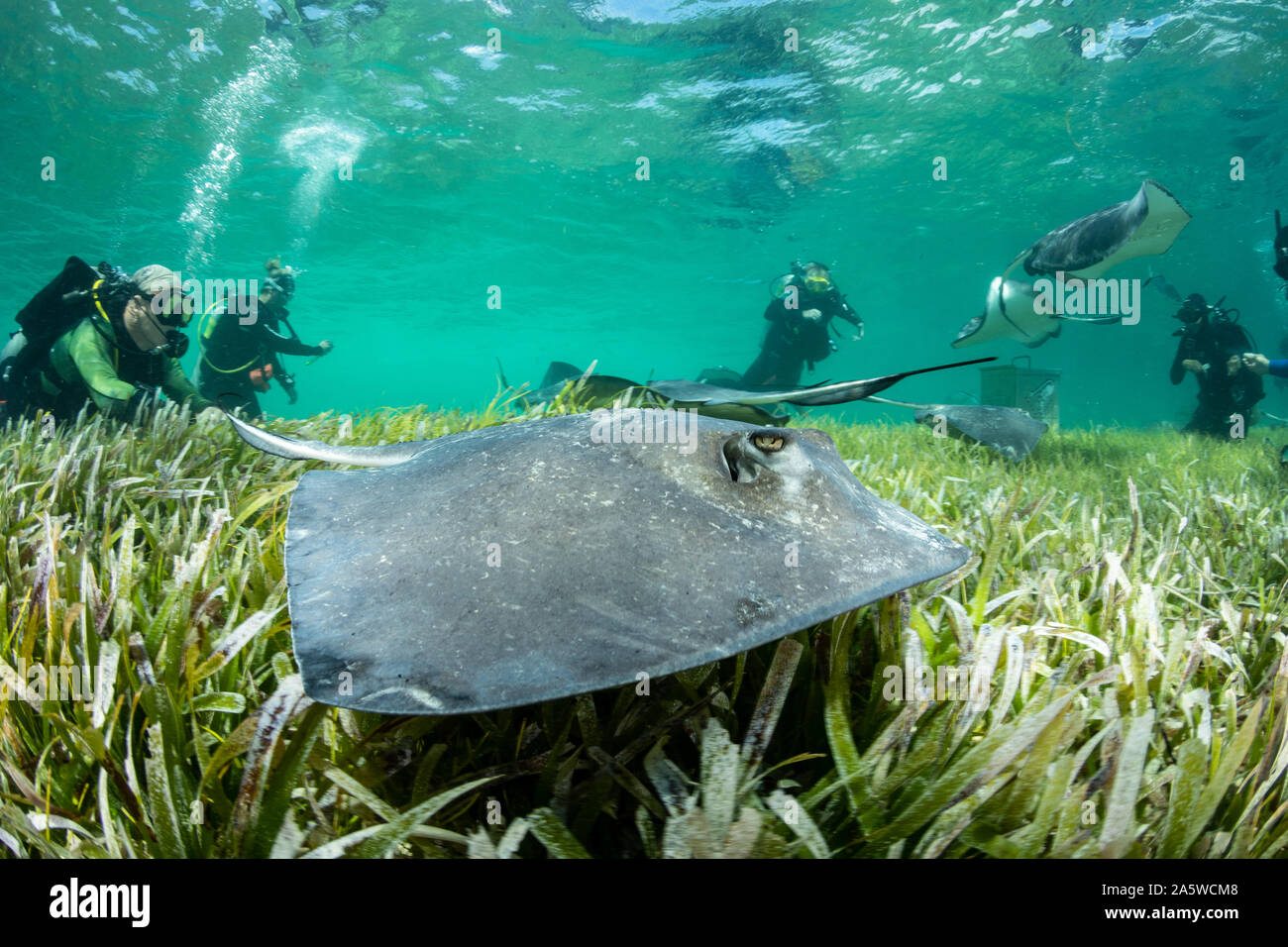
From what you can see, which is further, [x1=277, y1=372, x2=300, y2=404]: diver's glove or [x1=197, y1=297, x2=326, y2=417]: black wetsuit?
[x1=277, y1=372, x2=300, y2=404]: diver's glove

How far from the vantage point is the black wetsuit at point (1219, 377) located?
10.1 meters

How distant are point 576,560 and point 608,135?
21.7 metres

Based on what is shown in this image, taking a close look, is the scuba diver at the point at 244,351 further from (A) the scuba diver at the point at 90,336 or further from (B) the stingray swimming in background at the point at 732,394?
(B) the stingray swimming in background at the point at 732,394

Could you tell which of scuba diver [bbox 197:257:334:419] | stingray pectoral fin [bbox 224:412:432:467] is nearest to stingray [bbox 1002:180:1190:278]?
stingray pectoral fin [bbox 224:412:432:467]

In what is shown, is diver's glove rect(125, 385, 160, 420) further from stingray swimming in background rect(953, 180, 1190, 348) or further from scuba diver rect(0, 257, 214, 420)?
stingray swimming in background rect(953, 180, 1190, 348)

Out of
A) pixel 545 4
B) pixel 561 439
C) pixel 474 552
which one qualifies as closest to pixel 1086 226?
pixel 561 439

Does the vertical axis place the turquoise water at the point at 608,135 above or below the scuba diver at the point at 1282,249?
above

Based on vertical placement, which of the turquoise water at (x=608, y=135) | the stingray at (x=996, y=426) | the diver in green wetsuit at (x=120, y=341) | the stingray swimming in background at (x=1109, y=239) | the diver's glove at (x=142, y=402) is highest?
the turquoise water at (x=608, y=135)

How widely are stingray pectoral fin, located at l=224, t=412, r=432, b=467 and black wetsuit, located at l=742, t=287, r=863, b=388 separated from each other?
1089cm

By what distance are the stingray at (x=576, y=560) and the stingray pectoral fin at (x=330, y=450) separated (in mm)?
567

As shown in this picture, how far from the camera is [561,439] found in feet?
5.58

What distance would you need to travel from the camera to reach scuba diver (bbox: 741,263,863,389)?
12766mm
